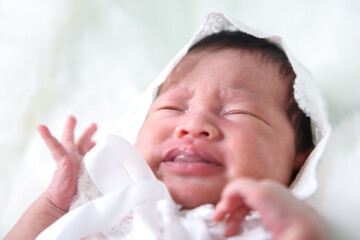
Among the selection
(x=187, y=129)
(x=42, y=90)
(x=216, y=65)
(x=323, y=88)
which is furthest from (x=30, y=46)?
(x=323, y=88)

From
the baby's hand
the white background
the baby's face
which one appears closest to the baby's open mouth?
the baby's face

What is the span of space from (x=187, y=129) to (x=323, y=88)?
62 cm

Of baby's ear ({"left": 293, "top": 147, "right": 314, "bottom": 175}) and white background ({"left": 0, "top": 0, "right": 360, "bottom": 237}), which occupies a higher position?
white background ({"left": 0, "top": 0, "right": 360, "bottom": 237})

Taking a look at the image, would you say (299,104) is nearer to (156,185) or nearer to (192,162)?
(192,162)

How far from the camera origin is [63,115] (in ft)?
5.26

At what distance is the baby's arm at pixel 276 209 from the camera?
2.32 ft

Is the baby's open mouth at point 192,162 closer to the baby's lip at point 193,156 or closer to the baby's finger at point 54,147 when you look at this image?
the baby's lip at point 193,156

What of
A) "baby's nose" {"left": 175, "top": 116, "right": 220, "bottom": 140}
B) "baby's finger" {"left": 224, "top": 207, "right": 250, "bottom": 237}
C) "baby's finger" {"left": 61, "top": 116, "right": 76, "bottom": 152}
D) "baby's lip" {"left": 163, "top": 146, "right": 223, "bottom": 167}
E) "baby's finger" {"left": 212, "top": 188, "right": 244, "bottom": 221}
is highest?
"baby's finger" {"left": 61, "top": 116, "right": 76, "bottom": 152}

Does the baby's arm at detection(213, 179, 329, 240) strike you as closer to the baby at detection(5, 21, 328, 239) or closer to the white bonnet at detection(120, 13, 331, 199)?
the baby at detection(5, 21, 328, 239)

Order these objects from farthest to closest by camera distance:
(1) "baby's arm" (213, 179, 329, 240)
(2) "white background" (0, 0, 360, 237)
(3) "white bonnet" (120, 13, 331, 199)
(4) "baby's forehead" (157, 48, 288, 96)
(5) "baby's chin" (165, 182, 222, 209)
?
(2) "white background" (0, 0, 360, 237) → (4) "baby's forehead" (157, 48, 288, 96) → (3) "white bonnet" (120, 13, 331, 199) → (5) "baby's chin" (165, 182, 222, 209) → (1) "baby's arm" (213, 179, 329, 240)

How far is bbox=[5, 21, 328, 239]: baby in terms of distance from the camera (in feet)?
3.18

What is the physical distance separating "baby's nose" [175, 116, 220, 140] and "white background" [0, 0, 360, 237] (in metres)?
0.51

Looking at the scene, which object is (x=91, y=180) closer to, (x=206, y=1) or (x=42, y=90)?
(x=42, y=90)

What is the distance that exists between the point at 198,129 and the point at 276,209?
32 centimetres
